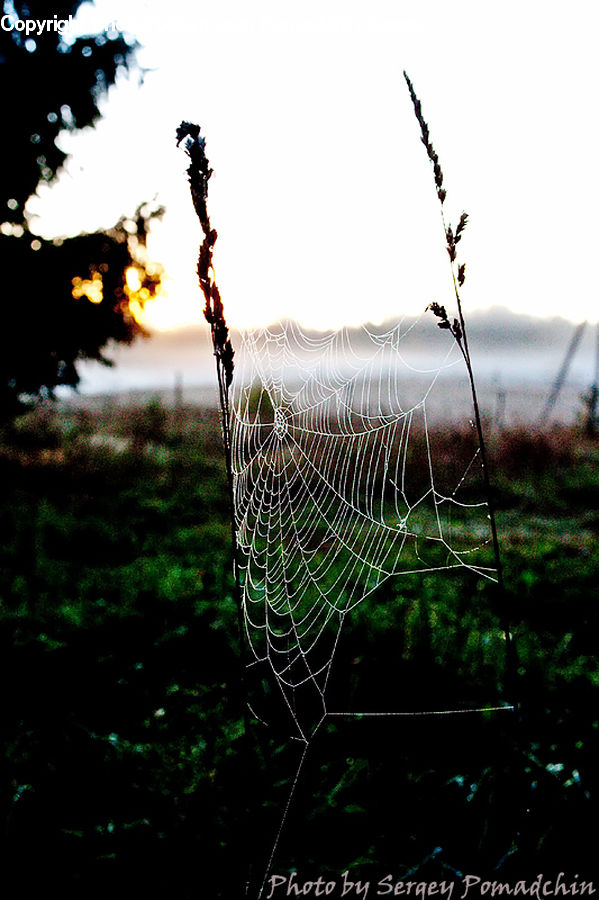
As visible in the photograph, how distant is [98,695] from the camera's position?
2.94 metres

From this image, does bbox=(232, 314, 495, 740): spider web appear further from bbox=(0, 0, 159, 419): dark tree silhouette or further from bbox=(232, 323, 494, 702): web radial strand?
bbox=(0, 0, 159, 419): dark tree silhouette

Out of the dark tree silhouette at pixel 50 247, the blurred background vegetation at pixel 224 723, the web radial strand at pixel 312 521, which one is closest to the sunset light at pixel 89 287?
the dark tree silhouette at pixel 50 247

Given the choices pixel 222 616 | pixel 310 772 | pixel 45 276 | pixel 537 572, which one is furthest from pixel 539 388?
pixel 310 772

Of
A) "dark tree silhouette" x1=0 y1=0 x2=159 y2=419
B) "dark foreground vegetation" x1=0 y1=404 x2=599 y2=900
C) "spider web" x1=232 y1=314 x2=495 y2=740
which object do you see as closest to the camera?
"dark foreground vegetation" x1=0 y1=404 x2=599 y2=900

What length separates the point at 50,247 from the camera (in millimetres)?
7043

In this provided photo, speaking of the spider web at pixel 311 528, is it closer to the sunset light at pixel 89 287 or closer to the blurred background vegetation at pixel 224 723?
the blurred background vegetation at pixel 224 723

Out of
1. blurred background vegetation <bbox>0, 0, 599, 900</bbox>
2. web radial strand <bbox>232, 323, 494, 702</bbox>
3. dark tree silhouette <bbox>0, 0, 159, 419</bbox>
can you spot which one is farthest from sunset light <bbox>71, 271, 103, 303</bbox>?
web radial strand <bbox>232, 323, 494, 702</bbox>

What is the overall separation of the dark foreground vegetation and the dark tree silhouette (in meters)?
2.93

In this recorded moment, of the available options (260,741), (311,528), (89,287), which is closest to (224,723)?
(260,741)

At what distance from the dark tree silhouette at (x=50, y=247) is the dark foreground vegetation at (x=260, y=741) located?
2.93 metres

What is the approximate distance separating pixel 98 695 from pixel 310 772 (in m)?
1.20

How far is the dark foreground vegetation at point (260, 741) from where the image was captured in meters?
1.93

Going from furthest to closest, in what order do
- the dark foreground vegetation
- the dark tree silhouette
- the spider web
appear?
the dark tree silhouette
the spider web
the dark foreground vegetation

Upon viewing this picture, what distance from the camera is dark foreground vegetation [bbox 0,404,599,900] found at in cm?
Result: 193
